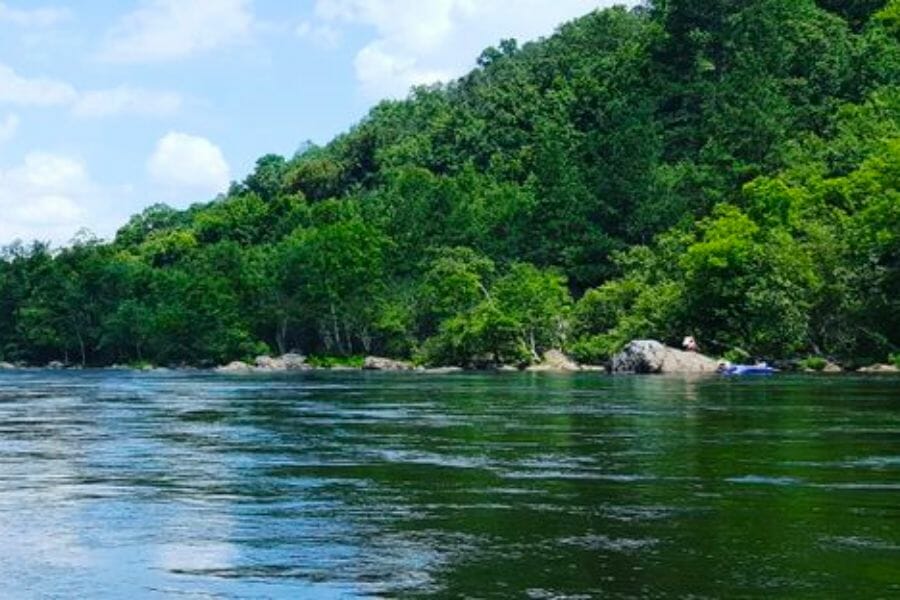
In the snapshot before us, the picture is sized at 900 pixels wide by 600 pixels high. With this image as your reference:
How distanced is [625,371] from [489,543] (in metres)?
66.7

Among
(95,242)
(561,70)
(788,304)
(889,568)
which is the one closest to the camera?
(889,568)

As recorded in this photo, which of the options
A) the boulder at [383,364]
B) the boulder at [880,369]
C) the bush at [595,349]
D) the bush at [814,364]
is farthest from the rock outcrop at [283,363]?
the boulder at [880,369]

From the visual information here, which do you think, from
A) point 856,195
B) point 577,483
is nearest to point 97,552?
point 577,483

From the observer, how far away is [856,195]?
8706 centimetres

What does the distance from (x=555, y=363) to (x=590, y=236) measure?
20259mm

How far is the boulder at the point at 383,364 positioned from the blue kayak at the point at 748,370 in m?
38.7

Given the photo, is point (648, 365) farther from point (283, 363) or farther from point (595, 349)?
point (283, 363)

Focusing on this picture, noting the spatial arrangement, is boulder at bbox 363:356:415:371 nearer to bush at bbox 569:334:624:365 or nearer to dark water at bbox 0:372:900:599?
bush at bbox 569:334:624:365

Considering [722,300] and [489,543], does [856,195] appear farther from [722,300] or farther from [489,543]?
[489,543]

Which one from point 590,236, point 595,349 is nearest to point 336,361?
point 590,236

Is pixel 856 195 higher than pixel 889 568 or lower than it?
higher

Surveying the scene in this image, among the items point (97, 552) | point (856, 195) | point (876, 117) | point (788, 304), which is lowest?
point (97, 552)

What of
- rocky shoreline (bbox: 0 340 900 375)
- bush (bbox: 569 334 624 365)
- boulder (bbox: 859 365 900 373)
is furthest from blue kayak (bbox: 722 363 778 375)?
bush (bbox: 569 334 624 365)

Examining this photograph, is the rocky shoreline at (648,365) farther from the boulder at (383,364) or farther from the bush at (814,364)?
the boulder at (383,364)
